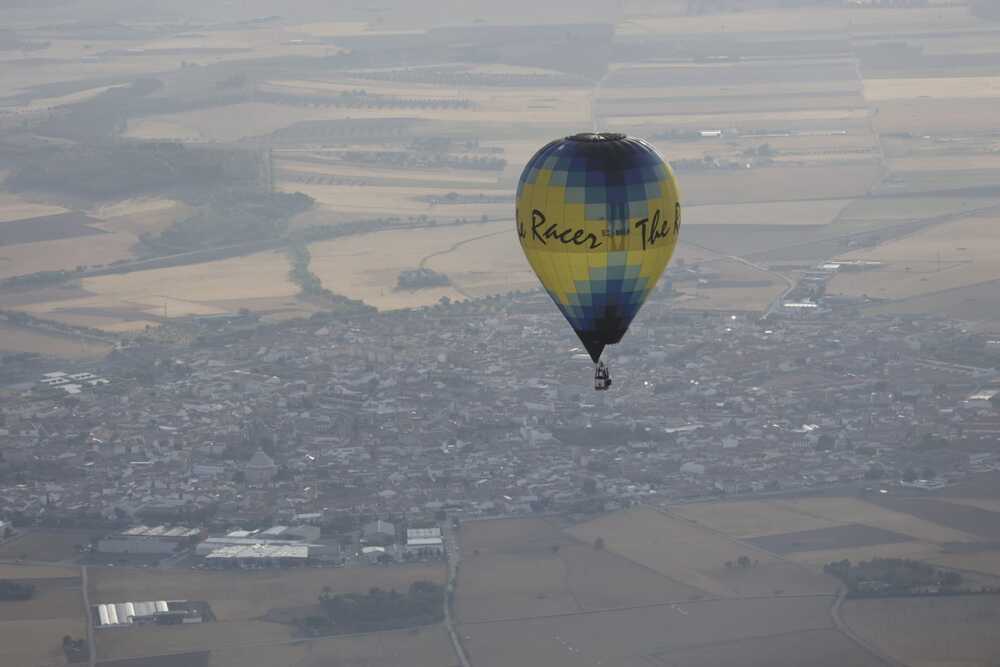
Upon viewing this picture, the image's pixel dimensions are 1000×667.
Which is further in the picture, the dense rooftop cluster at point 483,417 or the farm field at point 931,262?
the farm field at point 931,262

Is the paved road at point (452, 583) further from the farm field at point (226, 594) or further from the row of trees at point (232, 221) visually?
the row of trees at point (232, 221)

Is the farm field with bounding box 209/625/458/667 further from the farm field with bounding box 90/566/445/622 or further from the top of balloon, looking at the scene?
the top of balloon

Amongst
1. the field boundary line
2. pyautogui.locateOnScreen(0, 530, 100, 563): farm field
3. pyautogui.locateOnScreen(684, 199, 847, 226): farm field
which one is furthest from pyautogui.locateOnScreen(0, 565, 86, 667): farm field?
pyautogui.locateOnScreen(684, 199, 847, 226): farm field

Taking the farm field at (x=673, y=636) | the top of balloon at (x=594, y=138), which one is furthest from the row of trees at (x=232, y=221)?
the top of balloon at (x=594, y=138)

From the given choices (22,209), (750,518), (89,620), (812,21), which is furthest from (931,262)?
(812,21)

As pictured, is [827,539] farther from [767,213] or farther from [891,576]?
[767,213]
